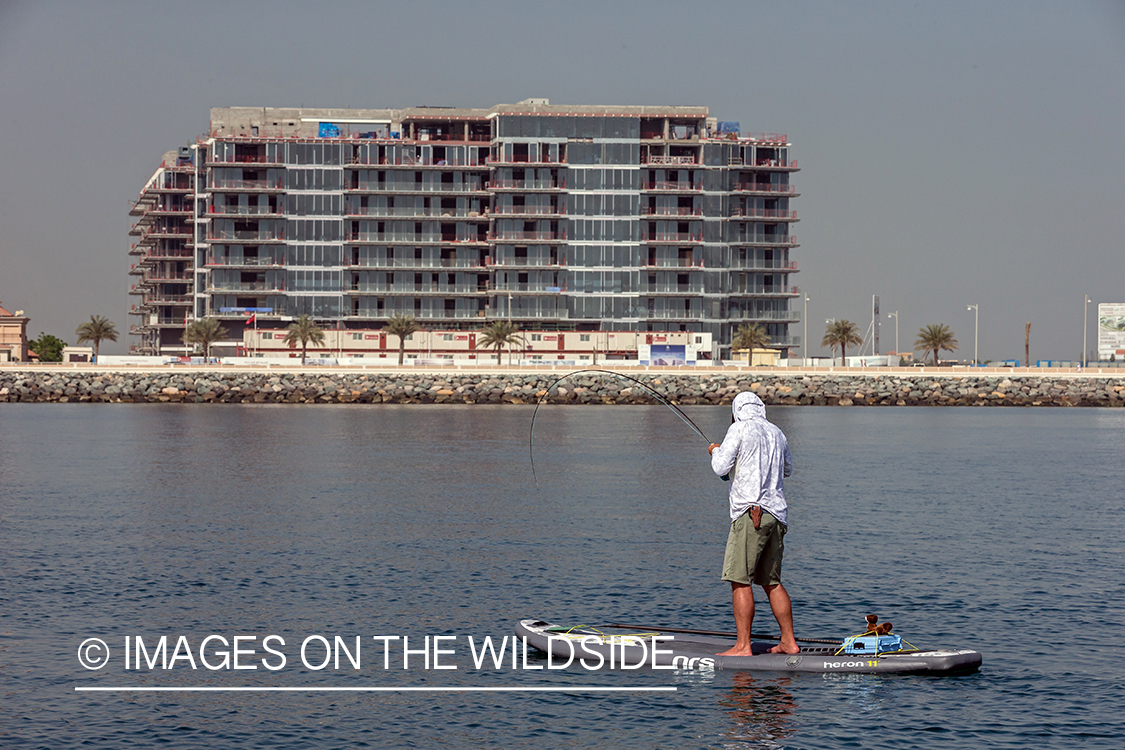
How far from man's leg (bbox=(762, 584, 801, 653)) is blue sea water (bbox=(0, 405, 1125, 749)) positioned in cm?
47

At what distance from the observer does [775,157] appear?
510 ft

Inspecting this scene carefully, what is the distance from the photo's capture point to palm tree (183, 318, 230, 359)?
450 feet

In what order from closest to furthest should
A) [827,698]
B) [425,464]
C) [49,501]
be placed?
[827,698] → [49,501] → [425,464]

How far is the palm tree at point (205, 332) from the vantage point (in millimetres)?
137250

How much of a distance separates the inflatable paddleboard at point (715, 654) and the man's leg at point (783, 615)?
0.11 meters

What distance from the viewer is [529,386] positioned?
11738cm

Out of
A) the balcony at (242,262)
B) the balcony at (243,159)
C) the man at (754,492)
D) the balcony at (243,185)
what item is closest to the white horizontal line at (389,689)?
the man at (754,492)

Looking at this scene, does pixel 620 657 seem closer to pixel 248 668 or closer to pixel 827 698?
pixel 827 698

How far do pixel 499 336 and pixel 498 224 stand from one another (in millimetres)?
18739

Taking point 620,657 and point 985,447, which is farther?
point 985,447

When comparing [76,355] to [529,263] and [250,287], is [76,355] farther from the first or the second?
[529,263]

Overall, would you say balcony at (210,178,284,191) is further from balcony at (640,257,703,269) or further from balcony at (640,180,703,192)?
balcony at (640,257,703,269)

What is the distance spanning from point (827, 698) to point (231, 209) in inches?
5660

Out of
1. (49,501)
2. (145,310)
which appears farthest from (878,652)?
(145,310)
